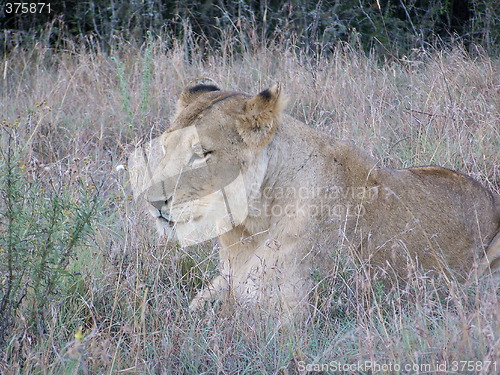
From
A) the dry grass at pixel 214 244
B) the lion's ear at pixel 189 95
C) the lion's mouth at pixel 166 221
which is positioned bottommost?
the dry grass at pixel 214 244

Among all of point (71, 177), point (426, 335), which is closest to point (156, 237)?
point (71, 177)

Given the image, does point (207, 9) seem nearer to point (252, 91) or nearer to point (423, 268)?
point (252, 91)

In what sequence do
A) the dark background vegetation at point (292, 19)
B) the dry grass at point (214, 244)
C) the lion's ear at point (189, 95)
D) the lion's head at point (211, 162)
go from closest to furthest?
the dry grass at point (214, 244) → the lion's head at point (211, 162) → the lion's ear at point (189, 95) → the dark background vegetation at point (292, 19)

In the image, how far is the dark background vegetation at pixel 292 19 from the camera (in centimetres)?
895

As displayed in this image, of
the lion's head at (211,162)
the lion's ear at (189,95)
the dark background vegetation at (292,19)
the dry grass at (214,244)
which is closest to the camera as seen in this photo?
the dry grass at (214,244)

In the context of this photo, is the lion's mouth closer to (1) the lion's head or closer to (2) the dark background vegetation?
(1) the lion's head

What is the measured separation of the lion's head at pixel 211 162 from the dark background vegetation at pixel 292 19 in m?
5.68

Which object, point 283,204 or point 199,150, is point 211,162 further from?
point 283,204

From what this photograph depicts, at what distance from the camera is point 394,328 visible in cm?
306

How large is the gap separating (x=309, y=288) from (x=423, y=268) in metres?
0.72

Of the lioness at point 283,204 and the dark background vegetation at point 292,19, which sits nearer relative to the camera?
the lioness at point 283,204

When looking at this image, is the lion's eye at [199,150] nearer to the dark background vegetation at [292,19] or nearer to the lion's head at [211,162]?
the lion's head at [211,162]

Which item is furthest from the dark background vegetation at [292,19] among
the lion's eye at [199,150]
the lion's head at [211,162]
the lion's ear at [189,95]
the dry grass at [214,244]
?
the lion's eye at [199,150]

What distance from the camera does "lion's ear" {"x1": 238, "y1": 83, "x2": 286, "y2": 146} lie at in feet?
10.9
